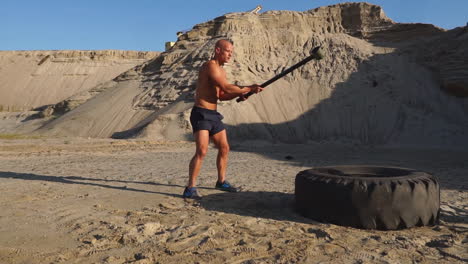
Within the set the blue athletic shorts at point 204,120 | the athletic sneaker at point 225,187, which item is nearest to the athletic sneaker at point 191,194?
the athletic sneaker at point 225,187

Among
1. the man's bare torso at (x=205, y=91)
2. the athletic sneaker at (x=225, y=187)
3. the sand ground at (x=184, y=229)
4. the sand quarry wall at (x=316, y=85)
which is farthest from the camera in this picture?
the sand quarry wall at (x=316, y=85)

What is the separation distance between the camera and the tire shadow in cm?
353

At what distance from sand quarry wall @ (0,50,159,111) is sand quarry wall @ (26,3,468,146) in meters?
23.8

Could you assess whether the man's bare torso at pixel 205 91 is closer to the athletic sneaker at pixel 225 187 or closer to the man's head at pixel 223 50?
the man's head at pixel 223 50

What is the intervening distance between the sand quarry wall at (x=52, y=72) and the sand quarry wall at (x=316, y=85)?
23.8 metres

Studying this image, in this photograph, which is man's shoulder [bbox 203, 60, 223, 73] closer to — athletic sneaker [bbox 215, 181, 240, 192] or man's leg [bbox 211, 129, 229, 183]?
man's leg [bbox 211, 129, 229, 183]

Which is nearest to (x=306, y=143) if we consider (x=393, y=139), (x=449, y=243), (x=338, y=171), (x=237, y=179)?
(x=393, y=139)

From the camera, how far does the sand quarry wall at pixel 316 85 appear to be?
15.7 meters

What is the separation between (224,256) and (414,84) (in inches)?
692

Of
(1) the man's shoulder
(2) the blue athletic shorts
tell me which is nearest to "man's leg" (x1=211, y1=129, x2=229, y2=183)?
(2) the blue athletic shorts

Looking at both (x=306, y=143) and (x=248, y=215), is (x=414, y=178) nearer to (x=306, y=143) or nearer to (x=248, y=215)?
(x=248, y=215)

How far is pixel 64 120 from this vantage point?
753 inches

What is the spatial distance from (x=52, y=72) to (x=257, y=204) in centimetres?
4731

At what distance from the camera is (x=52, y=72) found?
148 feet
